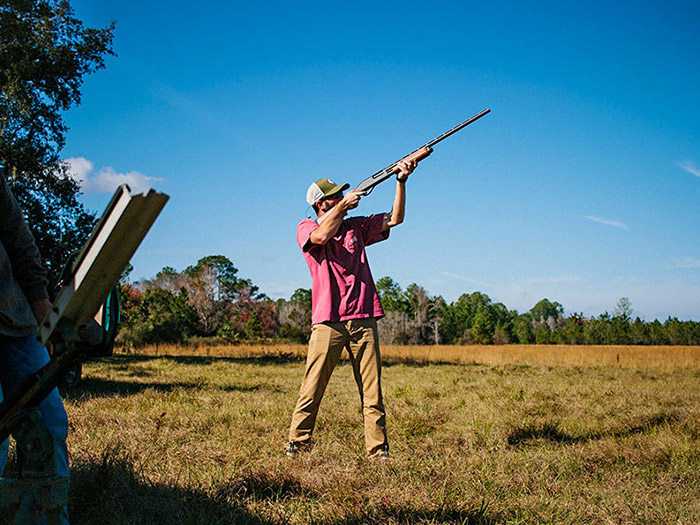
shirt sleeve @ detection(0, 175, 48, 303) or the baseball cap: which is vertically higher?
the baseball cap

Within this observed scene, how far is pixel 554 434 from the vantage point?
17.3 ft

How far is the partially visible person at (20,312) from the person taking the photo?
2199 mm

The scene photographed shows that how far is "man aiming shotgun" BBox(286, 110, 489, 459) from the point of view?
428 cm

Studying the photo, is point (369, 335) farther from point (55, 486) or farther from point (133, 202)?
point (133, 202)

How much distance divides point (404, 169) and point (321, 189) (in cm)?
78

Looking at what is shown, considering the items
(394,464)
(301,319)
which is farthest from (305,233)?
(301,319)

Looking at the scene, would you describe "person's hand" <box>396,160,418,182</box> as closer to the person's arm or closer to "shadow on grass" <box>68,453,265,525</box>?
the person's arm

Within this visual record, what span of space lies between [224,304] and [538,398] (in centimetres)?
5305

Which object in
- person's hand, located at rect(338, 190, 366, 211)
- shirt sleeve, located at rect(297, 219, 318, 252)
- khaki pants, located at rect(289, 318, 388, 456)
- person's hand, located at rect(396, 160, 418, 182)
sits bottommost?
khaki pants, located at rect(289, 318, 388, 456)

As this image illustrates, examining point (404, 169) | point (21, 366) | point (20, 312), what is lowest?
point (21, 366)

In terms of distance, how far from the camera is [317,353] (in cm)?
434

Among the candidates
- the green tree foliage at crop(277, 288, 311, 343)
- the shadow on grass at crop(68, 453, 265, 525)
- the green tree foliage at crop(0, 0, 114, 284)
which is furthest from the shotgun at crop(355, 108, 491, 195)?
the green tree foliage at crop(277, 288, 311, 343)

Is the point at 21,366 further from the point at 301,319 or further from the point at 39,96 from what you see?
the point at 301,319

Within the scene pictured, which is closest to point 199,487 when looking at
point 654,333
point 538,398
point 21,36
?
point 538,398
